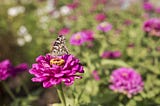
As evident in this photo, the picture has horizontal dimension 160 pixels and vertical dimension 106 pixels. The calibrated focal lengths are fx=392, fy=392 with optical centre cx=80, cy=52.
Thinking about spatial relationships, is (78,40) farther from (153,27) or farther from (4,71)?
(4,71)

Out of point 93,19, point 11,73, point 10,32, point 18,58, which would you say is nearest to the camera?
point 11,73

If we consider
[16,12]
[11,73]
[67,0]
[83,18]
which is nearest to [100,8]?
[83,18]

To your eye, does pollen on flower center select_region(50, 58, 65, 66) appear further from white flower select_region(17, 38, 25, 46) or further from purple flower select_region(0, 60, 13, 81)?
white flower select_region(17, 38, 25, 46)

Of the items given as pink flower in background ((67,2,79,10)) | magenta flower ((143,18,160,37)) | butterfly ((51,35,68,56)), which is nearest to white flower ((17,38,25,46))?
pink flower in background ((67,2,79,10))

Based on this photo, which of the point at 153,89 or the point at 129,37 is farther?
the point at 129,37

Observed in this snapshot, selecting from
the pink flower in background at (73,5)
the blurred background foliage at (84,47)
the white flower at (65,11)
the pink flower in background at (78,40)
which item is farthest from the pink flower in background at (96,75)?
the white flower at (65,11)

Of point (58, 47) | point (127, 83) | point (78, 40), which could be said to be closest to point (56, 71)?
point (58, 47)

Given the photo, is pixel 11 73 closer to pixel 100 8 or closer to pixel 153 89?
pixel 153 89
